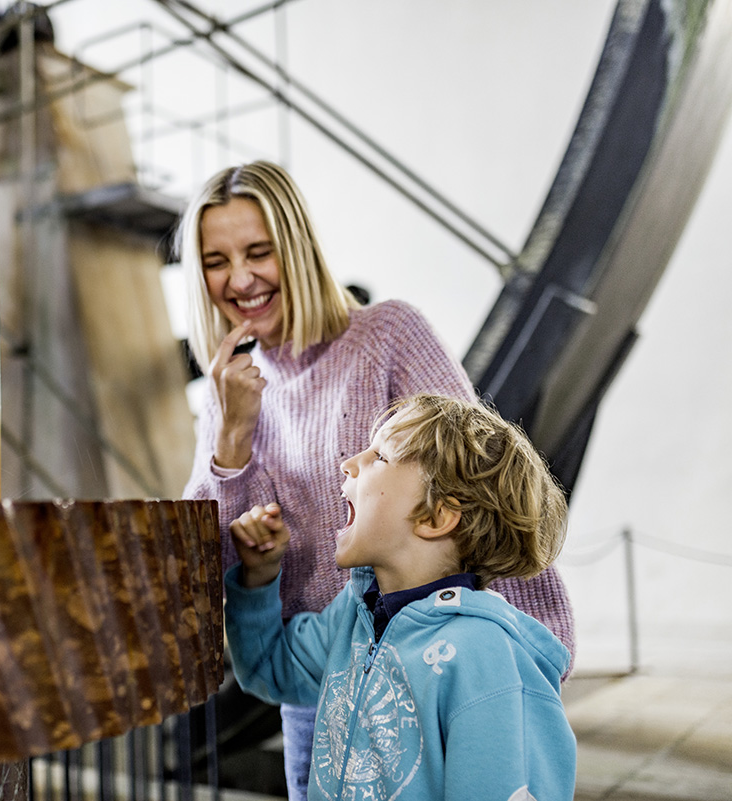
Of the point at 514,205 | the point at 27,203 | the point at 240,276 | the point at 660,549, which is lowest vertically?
the point at 660,549

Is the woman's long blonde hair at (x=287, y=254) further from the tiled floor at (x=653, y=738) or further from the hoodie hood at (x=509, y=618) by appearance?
the tiled floor at (x=653, y=738)

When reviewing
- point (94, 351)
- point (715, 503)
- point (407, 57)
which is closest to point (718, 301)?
point (715, 503)

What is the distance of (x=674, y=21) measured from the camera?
5.42 feet

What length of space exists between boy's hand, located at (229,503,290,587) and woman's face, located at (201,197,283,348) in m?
0.25

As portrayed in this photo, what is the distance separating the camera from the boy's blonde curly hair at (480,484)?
32.0 inches

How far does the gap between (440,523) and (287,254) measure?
1.22 feet

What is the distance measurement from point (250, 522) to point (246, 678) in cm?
18

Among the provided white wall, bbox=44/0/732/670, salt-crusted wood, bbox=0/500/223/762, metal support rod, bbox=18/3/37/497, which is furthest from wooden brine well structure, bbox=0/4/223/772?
salt-crusted wood, bbox=0/500/223/762

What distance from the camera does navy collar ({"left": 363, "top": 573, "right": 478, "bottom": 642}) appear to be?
0.81 m

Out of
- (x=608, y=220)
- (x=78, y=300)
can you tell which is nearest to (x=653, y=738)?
(x=608, y=220)

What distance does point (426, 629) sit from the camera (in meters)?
0.77

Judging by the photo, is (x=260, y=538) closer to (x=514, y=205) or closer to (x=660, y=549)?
(x=660, y=549)

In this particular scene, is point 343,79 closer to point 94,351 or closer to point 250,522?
point 94,351

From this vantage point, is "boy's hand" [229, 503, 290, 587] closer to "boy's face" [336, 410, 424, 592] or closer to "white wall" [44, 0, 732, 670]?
"boy's face" [336, 410, 424, 592]
